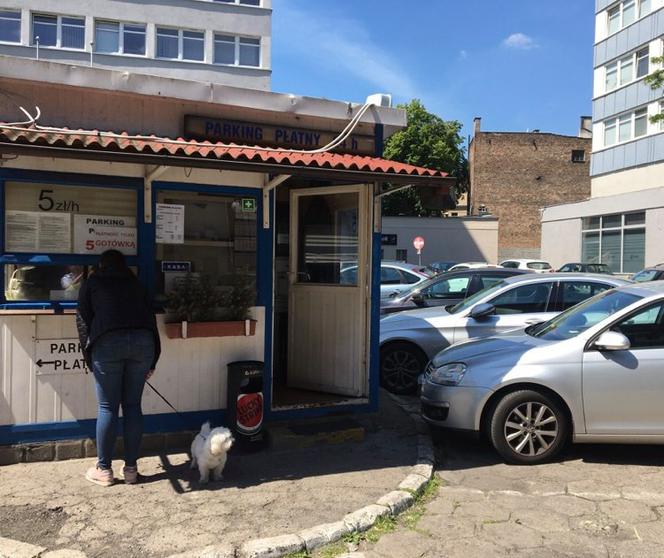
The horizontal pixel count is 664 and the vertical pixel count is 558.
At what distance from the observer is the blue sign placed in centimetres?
541

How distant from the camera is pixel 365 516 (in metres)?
4.08

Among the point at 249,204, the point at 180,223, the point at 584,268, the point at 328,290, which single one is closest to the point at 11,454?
the point at 180,223

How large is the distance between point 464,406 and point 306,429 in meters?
1.49

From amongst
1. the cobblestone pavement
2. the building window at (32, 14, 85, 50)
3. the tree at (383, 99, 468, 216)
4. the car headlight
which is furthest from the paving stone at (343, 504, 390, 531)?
the tree at (383, 99, 468, 216)

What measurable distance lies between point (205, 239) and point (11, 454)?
2.40m

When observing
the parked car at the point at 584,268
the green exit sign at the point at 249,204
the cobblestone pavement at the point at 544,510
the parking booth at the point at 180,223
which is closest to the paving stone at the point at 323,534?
the cobblestone pavement at the point at 544,510

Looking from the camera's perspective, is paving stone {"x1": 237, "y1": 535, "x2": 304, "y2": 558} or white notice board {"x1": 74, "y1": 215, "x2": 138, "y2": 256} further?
white notice board {"x1": 74, "y1": 215, "x2": 138, "y2": 256}

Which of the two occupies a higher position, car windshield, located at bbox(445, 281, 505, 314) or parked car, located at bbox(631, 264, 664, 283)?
parked car, located at bbox(631, 264, 664, 283)

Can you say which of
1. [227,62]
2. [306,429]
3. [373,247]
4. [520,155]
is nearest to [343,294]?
[373,247]

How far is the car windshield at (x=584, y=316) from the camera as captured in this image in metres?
5.49

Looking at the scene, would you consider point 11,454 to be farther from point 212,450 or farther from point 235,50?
point 235,50

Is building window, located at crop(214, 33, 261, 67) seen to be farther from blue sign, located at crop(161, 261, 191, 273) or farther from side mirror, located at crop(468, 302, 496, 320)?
blue sign, located at crop(161, 261, 191, 273)

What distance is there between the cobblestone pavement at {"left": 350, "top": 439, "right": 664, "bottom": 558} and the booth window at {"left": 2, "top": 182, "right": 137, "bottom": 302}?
10.6ft

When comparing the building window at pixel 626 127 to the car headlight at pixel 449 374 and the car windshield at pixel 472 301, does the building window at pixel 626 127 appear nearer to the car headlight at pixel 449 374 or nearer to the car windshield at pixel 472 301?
the car windshield at pixel 472 301
